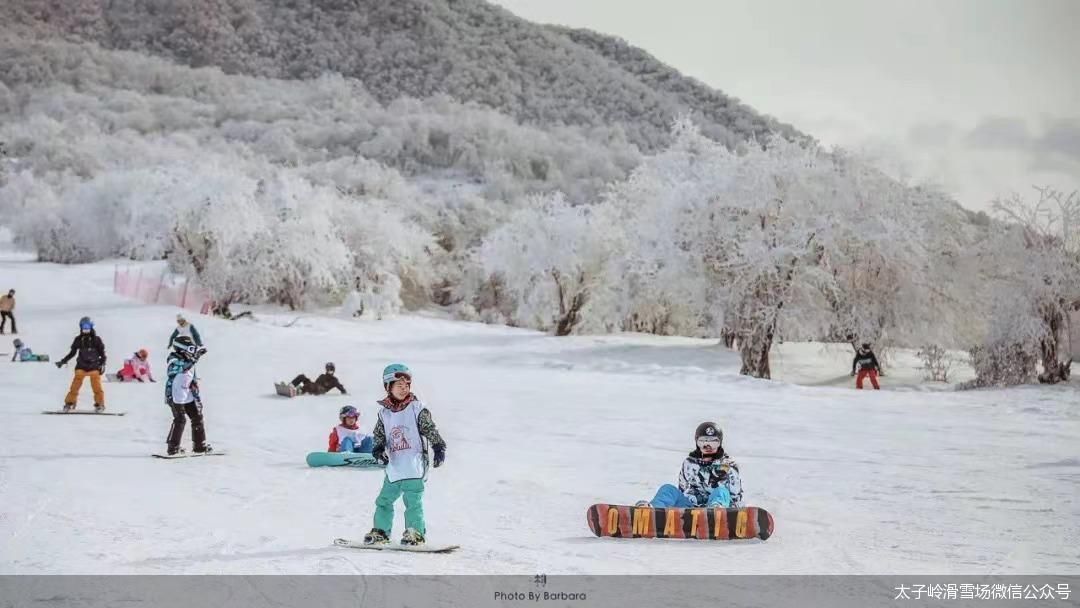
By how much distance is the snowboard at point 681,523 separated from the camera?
7.47 metres

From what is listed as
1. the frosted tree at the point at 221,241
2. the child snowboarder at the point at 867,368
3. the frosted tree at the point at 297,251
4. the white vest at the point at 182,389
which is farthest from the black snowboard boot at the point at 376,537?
the frosted tree at the point at 297,251

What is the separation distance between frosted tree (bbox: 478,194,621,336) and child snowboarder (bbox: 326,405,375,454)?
80.5ft

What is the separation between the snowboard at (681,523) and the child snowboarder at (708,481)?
0.15 m

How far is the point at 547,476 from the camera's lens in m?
10.9

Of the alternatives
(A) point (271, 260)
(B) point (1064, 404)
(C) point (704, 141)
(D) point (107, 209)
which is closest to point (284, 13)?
(D) point (107, 209)

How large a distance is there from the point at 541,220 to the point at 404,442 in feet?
111

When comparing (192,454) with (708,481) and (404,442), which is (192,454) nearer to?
(404,442)

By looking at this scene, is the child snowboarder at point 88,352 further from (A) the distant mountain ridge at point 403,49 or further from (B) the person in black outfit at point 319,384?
(A) the distant mountain ridge at point 403,49

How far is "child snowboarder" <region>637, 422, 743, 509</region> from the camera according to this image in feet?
25.3

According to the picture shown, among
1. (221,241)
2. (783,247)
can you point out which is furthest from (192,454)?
(221,241)

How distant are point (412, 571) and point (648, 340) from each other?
2968 centimetres

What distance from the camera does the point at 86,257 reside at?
186ft

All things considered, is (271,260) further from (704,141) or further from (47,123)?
(47,123)

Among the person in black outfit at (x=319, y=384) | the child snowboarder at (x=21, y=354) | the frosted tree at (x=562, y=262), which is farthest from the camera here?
the frosted tree at (x=562, y=262)
